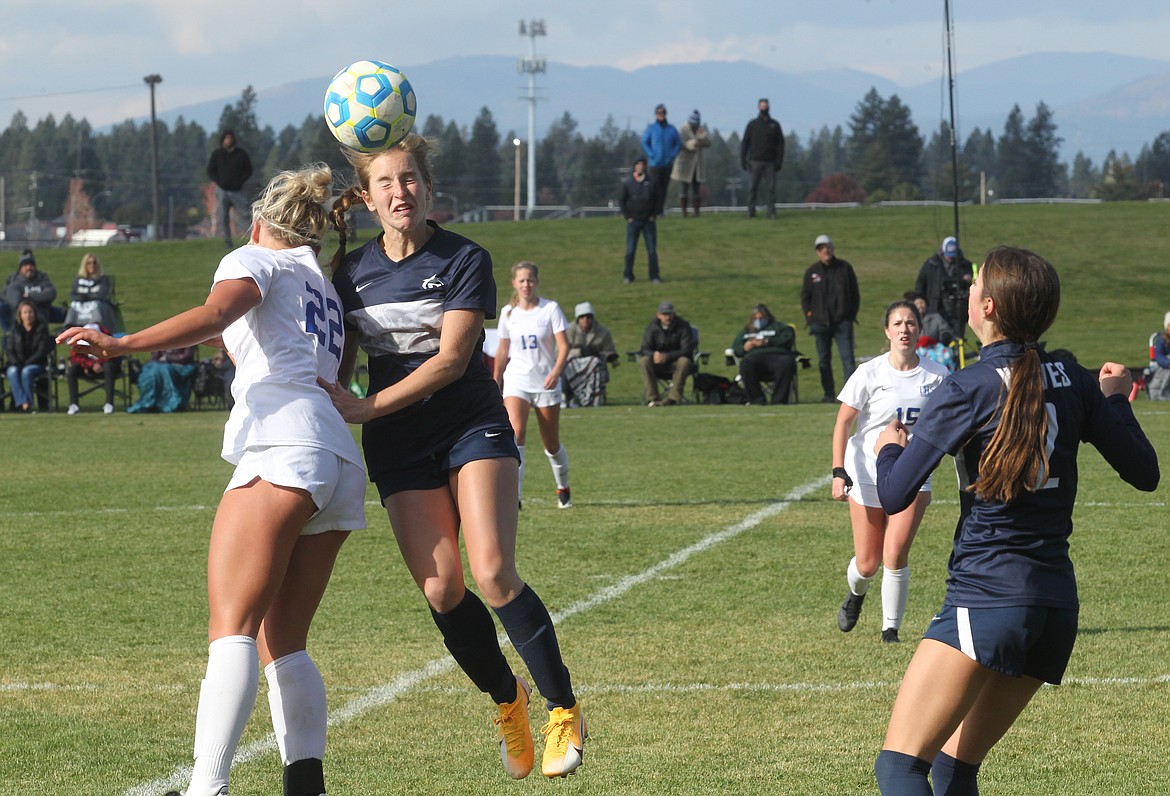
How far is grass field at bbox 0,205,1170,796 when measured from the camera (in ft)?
16.9

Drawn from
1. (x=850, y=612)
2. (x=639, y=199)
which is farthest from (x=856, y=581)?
(x=639, y=199)

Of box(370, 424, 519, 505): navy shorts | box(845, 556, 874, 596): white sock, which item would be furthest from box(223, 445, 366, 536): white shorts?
box(845, 556, 874, 596): white sock

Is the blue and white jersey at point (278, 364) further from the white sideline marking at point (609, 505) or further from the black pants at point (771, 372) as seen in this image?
the black pants at point (771, 372)

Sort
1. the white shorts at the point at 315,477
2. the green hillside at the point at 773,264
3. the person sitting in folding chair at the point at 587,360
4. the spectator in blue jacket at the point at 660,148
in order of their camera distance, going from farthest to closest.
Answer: the green hillside at the point at 773,264 → the spectator in blue jacket at the point at 660,148 → the person sitting in folding chair at the point at 587,360 → the white shorts at the point at 315,477

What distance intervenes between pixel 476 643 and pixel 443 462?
591 millimetres

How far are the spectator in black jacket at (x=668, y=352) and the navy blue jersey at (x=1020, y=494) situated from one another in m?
18.0

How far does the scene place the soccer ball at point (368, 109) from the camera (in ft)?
16.8

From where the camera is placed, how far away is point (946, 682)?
3572 millimetres

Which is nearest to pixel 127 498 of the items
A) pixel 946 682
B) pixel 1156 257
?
pixel 946 682

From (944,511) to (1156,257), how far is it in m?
28.9

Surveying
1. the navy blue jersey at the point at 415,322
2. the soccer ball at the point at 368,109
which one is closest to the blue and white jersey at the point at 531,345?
the soccer ball at the point at 368,109

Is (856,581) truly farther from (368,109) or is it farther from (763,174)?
(763,174)

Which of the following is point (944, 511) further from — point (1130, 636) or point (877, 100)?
point (877, 100)

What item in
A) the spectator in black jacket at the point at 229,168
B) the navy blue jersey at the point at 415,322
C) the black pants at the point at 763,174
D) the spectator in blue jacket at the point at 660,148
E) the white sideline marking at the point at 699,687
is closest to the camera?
the navy blue jersey at the point at 415,322
